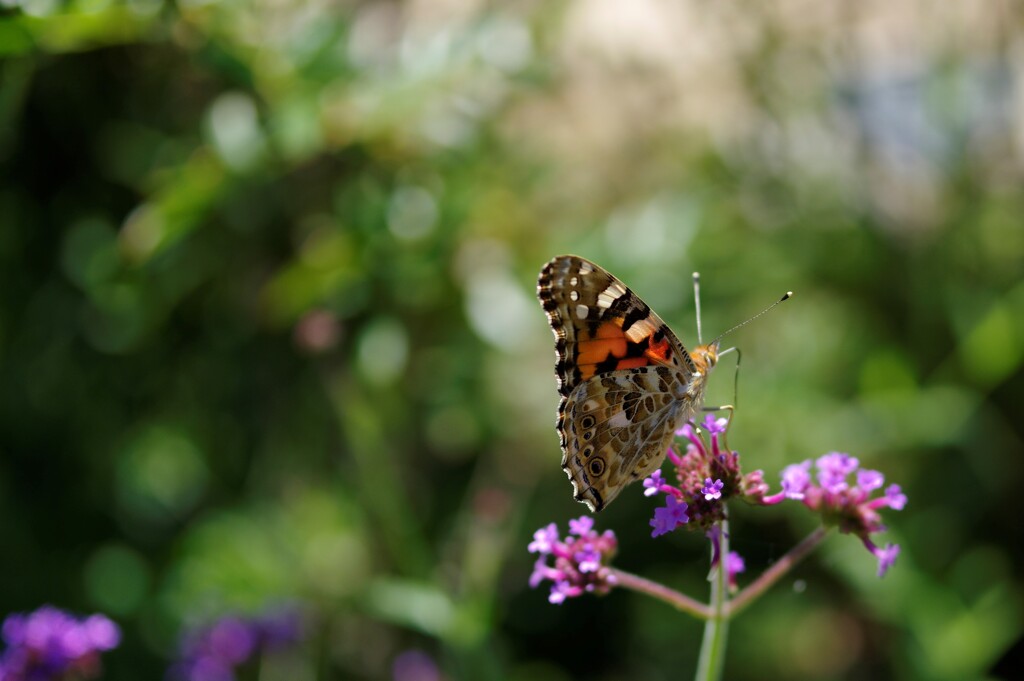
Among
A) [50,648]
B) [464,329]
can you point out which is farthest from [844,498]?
[464,329]

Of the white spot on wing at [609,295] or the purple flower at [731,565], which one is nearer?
the purple flower at [731,565]

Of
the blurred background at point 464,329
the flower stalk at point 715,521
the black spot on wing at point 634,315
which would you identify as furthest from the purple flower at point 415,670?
the black spot on wing at point 634,315

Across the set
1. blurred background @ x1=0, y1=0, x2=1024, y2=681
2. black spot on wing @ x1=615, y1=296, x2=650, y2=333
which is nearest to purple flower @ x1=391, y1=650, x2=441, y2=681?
blurred background @ x1=0, y1=0, x2=1024, y2=681

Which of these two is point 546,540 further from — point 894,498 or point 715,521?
point 894,498

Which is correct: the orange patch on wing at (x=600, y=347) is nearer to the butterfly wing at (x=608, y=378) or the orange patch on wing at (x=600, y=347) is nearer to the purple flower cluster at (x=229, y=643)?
the butterfly wing at (x=608, y=378)

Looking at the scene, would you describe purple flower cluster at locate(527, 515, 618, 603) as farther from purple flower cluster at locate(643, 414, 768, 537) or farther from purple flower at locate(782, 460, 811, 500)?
purple flower at locate(782, 460, 811, 500)
